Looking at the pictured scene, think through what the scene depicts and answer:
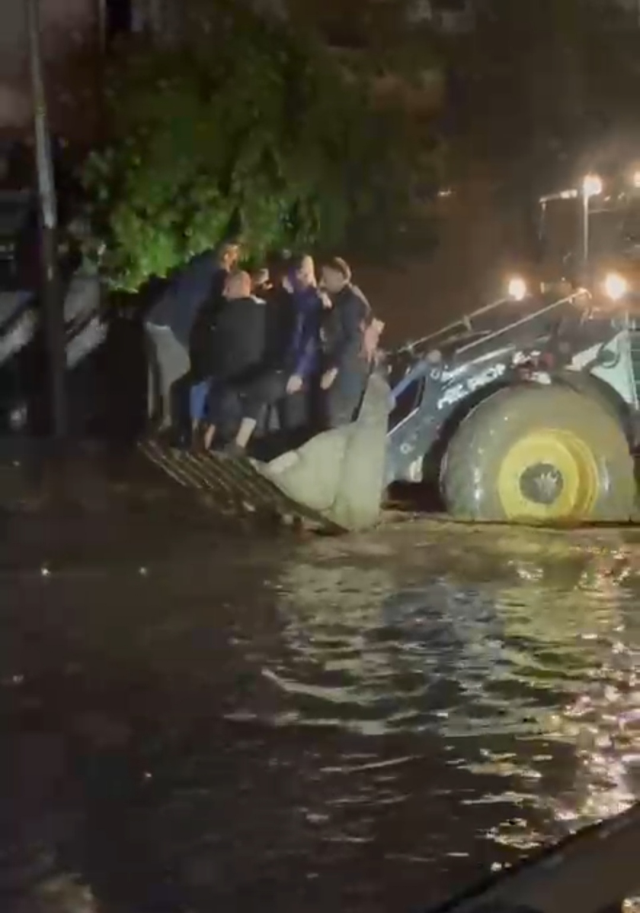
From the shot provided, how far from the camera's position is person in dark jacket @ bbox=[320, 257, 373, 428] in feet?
38.8

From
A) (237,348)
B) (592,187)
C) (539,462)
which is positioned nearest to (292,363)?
(237,348)

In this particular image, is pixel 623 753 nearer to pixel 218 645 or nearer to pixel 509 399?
pixel 218 645

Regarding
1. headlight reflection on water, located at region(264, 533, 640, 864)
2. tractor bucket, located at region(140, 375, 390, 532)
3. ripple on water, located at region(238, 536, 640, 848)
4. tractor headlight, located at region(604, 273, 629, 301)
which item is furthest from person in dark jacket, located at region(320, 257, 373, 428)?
tractor headlight, located at region(604, 273, 629, 301)

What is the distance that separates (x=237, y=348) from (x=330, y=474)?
1.76 meters

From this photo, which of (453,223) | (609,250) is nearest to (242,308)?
(609,250)

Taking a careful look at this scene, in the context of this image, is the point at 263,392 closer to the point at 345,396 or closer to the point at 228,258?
the point at 345,396

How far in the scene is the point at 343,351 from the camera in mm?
11953

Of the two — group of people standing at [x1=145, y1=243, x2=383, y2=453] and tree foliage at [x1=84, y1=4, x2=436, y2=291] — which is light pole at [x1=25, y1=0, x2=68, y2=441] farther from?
group of people standing at [x1=145, y1=243, x2=383, y2=453]

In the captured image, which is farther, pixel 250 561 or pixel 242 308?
pixel 242 308

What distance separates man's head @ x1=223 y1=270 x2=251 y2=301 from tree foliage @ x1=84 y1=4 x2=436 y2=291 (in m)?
4.59

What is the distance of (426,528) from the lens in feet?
40.0

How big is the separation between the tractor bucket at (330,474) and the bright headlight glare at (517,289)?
1.30m

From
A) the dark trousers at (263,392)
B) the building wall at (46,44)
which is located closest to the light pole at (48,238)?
the building wall at (46,44)

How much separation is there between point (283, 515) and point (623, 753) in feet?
18.8
